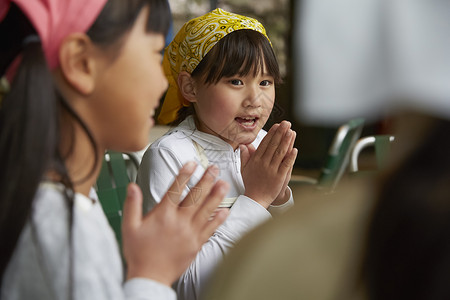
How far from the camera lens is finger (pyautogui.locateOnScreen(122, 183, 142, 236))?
1.39ft

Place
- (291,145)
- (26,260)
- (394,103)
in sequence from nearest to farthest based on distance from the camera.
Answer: (394,103) → (26,260) → (291,145)

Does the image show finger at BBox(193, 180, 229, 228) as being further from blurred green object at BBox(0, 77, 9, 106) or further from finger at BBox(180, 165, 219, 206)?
blurred green object at BBox(0, 77, 9, 106)

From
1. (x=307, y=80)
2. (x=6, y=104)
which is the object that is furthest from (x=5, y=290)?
(x=307, y=80)

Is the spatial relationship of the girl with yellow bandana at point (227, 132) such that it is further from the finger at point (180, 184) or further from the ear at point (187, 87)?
the finger at point (180, 184)

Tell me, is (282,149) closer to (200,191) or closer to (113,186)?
(200,191)

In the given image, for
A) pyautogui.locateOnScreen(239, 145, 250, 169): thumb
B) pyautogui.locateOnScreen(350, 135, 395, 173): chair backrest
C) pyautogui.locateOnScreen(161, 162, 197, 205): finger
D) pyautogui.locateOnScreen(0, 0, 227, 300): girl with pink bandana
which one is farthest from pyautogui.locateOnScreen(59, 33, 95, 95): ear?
pyautogui.locateOnScreen(239, 145, 250, 169): thumb

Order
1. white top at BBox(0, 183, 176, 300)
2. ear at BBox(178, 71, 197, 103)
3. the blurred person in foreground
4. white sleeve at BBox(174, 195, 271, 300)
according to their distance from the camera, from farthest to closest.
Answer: ear at BBox(178, 71, 197, 103), white sleeve at BBox(174, 195, 271, 300), white top at BBox(0, 183, 176, 300), the blurred person in foreground

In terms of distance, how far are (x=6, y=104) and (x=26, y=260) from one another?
12cm

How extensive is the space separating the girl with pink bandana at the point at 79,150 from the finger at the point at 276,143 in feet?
0.64

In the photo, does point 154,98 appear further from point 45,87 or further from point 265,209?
point 265,209

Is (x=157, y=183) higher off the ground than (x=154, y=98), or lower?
lower

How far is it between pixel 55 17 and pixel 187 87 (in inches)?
14.8

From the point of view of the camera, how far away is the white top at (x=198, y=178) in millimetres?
626

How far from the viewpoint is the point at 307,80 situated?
0.73ft
